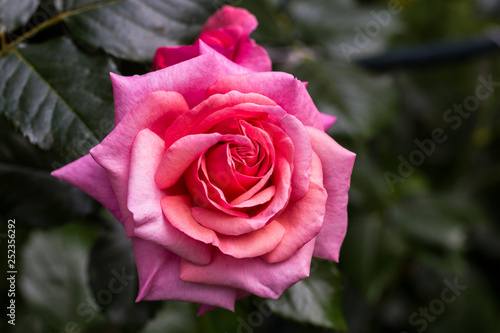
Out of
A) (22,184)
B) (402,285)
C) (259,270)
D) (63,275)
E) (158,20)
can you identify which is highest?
(158,20)

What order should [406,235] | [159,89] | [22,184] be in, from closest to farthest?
[159,89] → [22,184] → [406,235]

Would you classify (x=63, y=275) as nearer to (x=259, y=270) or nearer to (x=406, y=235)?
(x=259, y=270)

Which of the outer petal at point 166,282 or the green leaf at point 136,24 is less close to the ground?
the green leaf at point 136,24

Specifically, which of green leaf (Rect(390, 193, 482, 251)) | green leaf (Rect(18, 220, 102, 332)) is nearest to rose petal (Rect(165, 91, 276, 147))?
green leaf (Rect(18, 220, 102, 332))

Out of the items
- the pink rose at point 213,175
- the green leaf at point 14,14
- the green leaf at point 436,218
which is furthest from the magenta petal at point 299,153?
A: the green leaf at point 436,218

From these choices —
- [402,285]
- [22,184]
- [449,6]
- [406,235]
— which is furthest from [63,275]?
[449,6]

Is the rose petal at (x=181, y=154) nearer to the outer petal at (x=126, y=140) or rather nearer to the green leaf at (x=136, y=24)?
the outer petal at (x=126, y=140)
